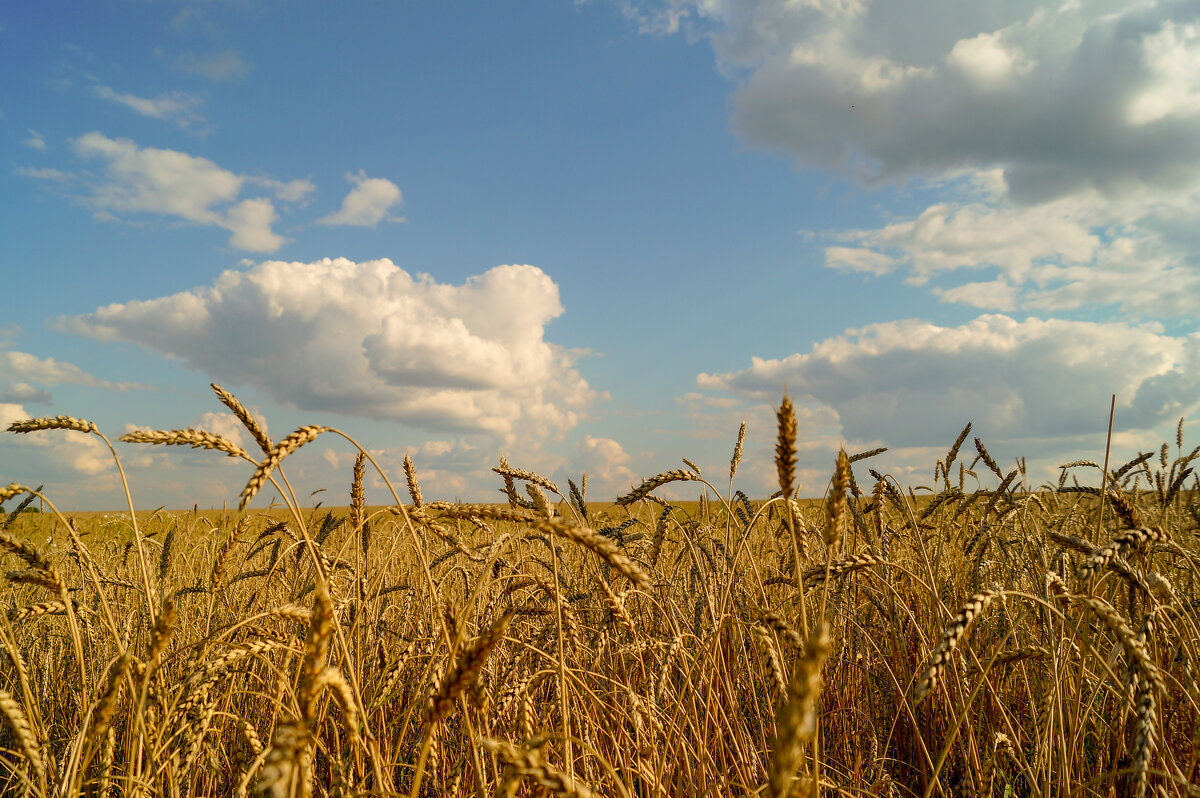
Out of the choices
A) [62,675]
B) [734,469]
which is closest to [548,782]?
[734,469]

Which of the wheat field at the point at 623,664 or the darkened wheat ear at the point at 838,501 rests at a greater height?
the darkened wheat ear at the point at 838,501

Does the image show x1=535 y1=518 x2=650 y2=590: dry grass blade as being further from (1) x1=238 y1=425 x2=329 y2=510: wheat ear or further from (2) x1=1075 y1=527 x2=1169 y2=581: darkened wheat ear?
(2) x1=1075 y1=527 x2=1169 y2=581: darkened wheat ear

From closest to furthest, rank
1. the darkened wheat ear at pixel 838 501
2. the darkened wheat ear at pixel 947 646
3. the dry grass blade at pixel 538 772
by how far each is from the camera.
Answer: the dry grass blade at pixel 538 772 < the darkened wheat ear at pixel 947 646 < the darkened wheat ear at pixel 838 501

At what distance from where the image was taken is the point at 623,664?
10.5 ft

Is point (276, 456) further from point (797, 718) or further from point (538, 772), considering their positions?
point (797, 718)

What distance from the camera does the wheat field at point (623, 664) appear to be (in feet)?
5.16

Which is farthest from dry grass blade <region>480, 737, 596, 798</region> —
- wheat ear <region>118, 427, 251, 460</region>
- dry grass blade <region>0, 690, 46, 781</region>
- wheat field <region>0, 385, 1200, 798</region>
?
dry grass blade <region>0, 690, 46, 781</region>

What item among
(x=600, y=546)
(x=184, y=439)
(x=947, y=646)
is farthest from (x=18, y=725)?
(x=947, y=646)

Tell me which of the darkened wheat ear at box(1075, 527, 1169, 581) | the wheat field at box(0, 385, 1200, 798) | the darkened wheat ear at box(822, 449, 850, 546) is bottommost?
the wheat field at box(0, 385, 1200, 798)

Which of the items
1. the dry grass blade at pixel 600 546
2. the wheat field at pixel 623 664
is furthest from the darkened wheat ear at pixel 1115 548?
the dry grass blade at pixel 600 546

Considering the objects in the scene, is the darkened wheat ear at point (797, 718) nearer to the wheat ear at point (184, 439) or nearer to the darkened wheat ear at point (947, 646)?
the darkened wheat ear at point (947, 646)

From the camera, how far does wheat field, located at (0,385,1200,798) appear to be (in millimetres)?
1571

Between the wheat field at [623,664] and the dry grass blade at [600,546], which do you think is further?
the wheat field at [623,664]

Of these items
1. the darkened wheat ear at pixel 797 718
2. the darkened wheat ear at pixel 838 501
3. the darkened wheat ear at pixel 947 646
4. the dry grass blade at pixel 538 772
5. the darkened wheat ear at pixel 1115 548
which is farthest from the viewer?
the darkened wheat ear at pixel 1115 548
